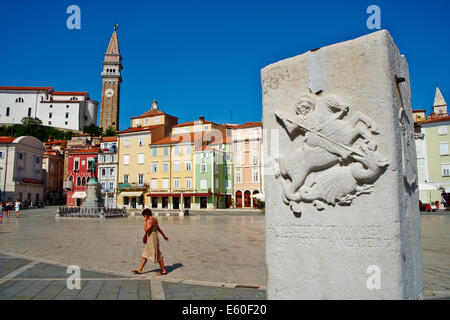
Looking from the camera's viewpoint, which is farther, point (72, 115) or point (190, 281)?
point (72, 115)

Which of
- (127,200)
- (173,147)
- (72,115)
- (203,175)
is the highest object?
(72,115)

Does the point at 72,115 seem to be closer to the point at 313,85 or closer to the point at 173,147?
the point at 173,147

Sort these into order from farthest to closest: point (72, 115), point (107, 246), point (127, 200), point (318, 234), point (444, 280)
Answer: point (72, 115) < point (127, 200) < point (107, 246) < point (444, 280) < point (318, 234)

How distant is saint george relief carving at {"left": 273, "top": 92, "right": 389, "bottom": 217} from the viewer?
10.8 feet

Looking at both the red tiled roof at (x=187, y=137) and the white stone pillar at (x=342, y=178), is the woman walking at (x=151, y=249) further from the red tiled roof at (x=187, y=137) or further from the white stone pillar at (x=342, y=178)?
the red tiled roof at (x=187, y=137)

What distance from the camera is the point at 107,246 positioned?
11.4 m

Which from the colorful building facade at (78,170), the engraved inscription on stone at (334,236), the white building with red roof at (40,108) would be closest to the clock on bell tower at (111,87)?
the white building with red roof at (40,108)

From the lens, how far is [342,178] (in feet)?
11.2

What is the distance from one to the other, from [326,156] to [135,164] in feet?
189

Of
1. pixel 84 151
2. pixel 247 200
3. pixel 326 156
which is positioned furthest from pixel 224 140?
pixel 326 156

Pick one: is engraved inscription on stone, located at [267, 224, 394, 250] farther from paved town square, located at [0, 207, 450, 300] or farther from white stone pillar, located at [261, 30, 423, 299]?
paved town square, located at [0, 207, 450, 300]

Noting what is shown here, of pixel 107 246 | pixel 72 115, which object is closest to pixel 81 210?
pixel 107 246
